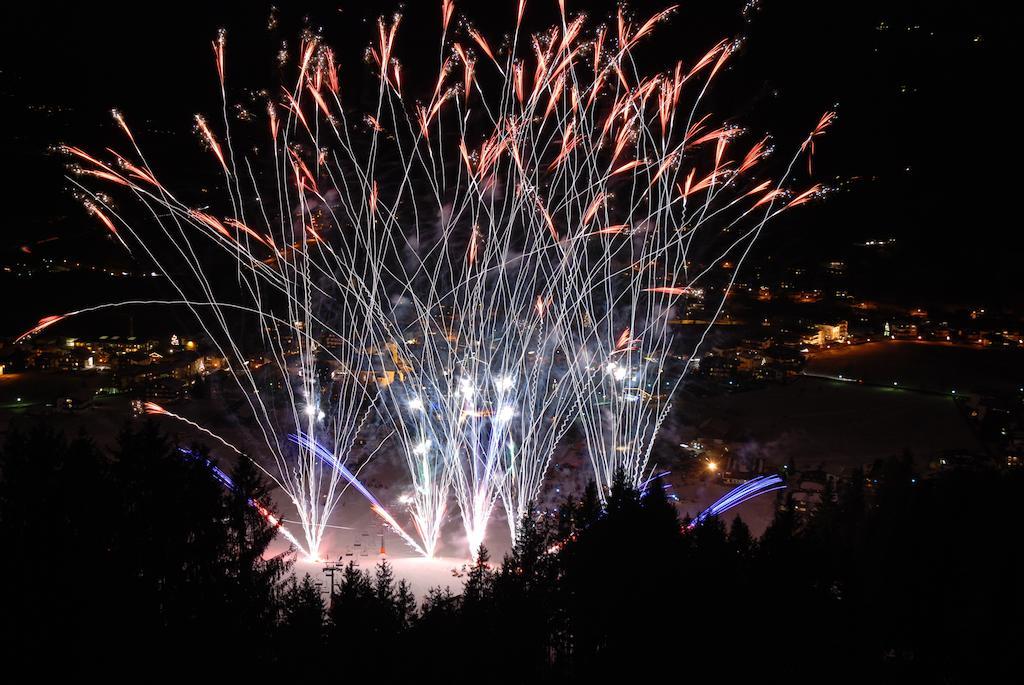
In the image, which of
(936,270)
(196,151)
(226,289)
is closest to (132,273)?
(226,289)

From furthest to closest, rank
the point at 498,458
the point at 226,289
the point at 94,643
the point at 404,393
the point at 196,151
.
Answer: the point at 226,289 < the point at 196,151 < the point at 404,393 < the point at 498,458 < the point at 94,643

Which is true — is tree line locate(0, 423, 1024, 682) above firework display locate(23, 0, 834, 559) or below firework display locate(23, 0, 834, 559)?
below

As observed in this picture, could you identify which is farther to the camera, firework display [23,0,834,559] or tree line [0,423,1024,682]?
firework display [23,0,834,559]

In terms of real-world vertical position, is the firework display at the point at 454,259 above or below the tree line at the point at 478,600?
above

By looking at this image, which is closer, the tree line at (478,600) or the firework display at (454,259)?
the tree line at (478,600)

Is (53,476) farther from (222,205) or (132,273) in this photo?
(132,273)

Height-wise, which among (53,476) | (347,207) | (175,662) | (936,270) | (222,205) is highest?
(936,270)

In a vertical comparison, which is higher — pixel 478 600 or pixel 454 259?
pixel 454 259

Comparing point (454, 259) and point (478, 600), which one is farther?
point (454, 259)
